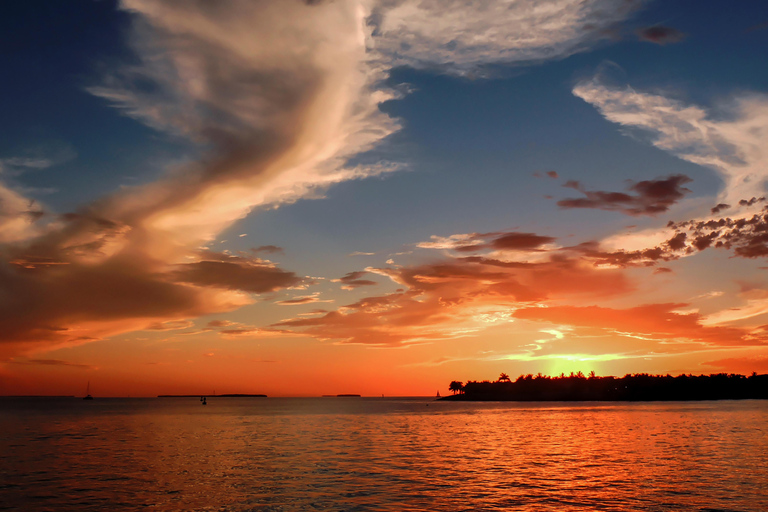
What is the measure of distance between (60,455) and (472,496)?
51.4m

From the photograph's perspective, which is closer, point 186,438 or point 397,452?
point 397,452

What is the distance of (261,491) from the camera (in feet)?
126

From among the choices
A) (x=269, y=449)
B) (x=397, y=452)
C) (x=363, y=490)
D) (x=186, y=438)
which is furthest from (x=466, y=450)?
(x=186, y=438)

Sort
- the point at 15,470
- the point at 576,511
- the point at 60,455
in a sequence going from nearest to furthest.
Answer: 1. the point at 576,511
2. the point at 15,470
3. the point at 60,455

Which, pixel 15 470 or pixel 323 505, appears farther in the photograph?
pixel 15 470

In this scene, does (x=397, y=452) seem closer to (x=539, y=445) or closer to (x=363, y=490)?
(x=539, y=445)

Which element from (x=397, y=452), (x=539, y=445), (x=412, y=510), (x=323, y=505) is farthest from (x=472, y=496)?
(x=539, y=445)

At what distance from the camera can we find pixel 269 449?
66688 millimetres

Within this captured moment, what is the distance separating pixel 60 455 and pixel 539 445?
196 ft

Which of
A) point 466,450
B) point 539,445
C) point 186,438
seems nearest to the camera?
point 466,450

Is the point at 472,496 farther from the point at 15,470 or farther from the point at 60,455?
the point at 60,455

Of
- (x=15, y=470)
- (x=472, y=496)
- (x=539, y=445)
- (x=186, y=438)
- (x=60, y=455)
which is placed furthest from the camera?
(x=186, y=438)

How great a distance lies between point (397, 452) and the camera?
6281 cm

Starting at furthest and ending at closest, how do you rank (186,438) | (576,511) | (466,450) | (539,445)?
(186,438) < (539,445) < (466,450) < (576,511)
